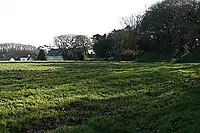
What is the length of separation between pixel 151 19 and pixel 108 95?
6405cm

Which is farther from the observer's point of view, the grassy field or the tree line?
the tree line

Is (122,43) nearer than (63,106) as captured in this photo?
No

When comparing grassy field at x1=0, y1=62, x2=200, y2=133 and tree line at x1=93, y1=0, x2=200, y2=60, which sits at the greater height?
tree line at x1=93, y1=0, x2=200, y2=60

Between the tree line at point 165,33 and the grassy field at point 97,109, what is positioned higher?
the tree line at point 165,33

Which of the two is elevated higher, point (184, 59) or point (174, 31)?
point (174, 31)

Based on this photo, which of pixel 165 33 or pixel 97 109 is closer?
pixel 97 109

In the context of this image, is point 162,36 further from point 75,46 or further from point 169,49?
point 75,46

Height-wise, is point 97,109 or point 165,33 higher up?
point 165,33

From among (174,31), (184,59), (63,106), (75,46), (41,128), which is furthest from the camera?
(75,46)

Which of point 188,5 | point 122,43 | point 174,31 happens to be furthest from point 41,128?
point 122,43

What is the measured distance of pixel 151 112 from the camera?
38.8 ft

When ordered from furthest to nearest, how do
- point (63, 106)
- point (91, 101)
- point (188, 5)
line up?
point (188, 5) → point (91, 101) → point (63, 106)

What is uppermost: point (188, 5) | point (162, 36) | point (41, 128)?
point (188, 5)

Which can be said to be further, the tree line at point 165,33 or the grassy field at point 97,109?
the tree line at point 165,33
